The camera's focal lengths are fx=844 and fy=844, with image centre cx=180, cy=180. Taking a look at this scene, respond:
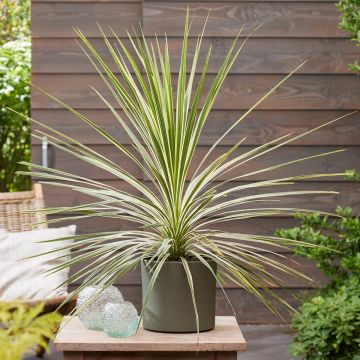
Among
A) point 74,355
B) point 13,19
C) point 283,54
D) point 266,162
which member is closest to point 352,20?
point 283,54

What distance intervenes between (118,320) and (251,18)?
103 inches

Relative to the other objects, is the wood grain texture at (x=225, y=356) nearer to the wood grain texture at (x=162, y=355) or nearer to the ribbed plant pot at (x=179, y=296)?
the wood grain texture at (x=162, y=355)

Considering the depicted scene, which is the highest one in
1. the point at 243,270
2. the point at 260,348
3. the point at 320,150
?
the point at 320,150

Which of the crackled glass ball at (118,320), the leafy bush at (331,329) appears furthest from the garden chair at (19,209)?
the crackled glass ball at (118,320)

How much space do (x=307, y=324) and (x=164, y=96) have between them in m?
1.26

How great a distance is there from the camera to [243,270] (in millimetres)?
2281

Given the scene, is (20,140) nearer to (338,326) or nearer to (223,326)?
(338,326)

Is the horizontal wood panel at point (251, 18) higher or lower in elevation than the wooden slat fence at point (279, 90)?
higher

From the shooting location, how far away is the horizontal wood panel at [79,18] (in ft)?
14.7

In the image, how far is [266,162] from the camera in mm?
4422

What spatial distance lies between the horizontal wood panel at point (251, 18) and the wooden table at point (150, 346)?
2521 millimetres

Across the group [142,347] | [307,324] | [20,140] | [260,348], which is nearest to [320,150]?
[260,348]

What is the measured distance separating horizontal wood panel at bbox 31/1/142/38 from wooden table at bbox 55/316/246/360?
258cm

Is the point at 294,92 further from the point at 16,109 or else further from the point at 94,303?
the point at 94,303
